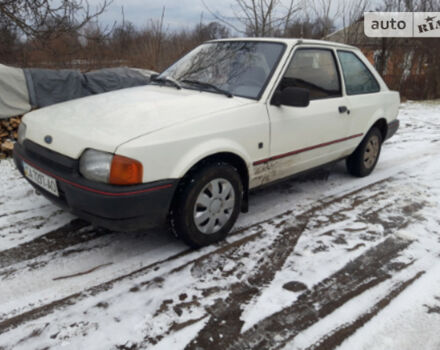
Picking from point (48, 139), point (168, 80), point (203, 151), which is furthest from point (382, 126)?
point (48, 139)

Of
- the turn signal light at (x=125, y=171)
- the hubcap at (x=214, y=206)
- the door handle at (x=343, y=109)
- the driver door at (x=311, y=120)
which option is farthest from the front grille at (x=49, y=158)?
the door handle at (x=343, y=109)

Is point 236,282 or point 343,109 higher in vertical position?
point 343,109

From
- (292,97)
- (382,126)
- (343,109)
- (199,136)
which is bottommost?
(382,126)

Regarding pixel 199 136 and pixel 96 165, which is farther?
pixel 199 136

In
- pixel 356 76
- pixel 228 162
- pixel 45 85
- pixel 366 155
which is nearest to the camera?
pixel 228 162

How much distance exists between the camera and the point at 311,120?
3.46 m

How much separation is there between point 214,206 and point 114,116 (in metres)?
1.03

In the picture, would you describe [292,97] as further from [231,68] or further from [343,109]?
[343,109]

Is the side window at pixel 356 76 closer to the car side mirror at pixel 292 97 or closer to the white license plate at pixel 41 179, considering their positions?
the car side mirror at pixel 292 97

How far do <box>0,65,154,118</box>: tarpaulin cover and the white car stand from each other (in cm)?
300

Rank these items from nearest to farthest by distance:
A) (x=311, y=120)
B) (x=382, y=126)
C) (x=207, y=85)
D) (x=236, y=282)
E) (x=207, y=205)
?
(x=236, y=282), (x=207, y=205), (x=207, y=85), (x=311, y=120), (x=382, y=126)

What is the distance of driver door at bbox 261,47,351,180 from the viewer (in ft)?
10.5

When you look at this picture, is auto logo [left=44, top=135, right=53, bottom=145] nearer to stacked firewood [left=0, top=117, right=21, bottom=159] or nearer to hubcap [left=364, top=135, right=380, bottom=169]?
stacked firewood [left=0, top=117, right=21, bottom=159]

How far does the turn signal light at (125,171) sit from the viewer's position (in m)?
2.21
